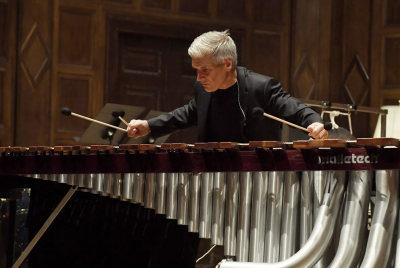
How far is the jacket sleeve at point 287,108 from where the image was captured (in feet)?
10.3

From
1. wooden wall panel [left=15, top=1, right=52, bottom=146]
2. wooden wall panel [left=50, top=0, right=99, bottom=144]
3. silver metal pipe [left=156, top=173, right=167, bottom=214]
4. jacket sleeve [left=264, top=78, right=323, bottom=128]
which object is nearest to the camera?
silver metal pipe [left=156, top=173, right=167, bottom=214]

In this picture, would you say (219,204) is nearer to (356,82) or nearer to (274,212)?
(274,212)

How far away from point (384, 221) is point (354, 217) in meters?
0.11

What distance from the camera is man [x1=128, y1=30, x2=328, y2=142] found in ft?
10.9

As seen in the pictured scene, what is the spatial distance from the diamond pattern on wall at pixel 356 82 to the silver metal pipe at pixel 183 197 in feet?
16.8

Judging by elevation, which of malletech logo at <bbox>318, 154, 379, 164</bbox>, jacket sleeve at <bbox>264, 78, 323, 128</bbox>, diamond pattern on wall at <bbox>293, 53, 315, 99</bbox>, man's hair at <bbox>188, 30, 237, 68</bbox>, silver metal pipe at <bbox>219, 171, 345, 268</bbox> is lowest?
silver metal pipe at <bbox>219, 171, 345, 268</bbox>

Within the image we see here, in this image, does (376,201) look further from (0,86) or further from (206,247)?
(0,86)

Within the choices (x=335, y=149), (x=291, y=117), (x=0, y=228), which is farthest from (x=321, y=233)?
(x=0, y=228)

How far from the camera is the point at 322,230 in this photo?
2.34 metres

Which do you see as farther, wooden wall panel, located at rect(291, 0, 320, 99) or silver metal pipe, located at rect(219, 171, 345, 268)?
wooden wall panel, located at rect(291, 0, 320, 99)

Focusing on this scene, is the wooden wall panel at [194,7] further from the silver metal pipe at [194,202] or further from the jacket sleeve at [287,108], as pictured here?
the silver metal pipe at [194,202]

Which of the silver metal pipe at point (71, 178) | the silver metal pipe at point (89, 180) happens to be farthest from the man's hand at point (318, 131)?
the silver metal pipe at point (71, 178)

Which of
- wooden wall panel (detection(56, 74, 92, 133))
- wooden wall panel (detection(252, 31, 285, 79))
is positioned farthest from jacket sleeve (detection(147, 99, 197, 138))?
wooden wall panel (detection(252, 31, 285, 79))

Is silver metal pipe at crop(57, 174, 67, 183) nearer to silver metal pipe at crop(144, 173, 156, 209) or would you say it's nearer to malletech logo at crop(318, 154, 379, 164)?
silver metal pipe at crop(144, 173, 156, 209)
